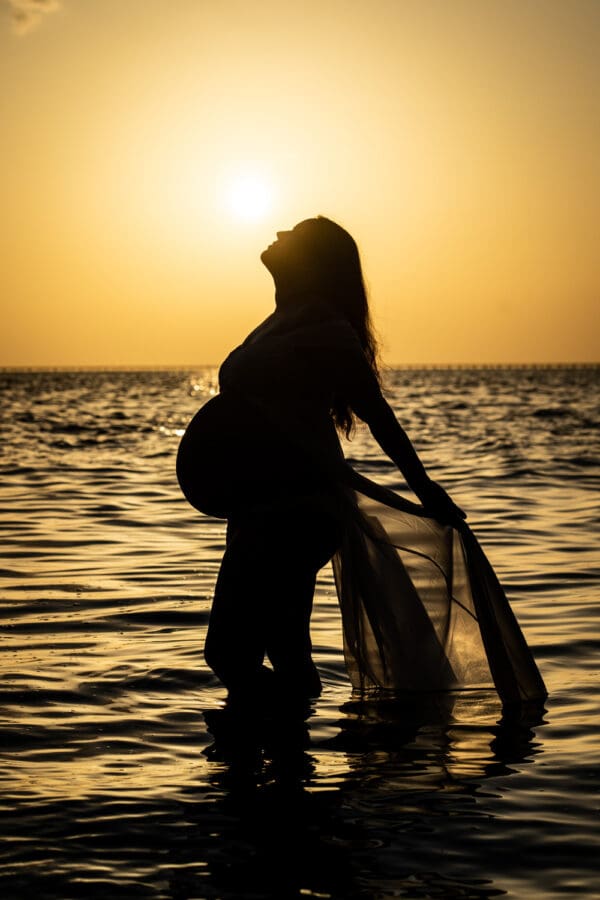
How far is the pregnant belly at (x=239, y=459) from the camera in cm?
493

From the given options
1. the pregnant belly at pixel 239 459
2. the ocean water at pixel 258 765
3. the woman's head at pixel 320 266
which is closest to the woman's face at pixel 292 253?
the woman's head at pixel 320 266

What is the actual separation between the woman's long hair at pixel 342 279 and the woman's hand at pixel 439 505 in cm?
39

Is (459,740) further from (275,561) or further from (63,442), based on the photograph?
(63,442)

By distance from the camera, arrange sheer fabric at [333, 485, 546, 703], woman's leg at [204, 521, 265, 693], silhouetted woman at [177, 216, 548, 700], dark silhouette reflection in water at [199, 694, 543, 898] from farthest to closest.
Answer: sheer fabric at [333, 485, 546, 703] → woman's leg at [204, 521, 265, 693] → silhouetted woman at [177, 216, 548, 700] → dark silhouette reflection in water at [199, 694, 543, 898]

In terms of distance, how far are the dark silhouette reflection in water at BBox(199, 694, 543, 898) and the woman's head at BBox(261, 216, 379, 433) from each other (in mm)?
1349

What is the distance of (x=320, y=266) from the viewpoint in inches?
196

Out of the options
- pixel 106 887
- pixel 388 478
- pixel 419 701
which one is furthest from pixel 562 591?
pixel 388 478

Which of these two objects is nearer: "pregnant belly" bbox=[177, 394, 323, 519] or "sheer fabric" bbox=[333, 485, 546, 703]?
"pregnant belly" bbox=[177, 394, 323, 519]

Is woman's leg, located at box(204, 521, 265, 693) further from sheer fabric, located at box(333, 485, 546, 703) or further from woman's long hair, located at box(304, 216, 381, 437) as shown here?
woman's long hair, located at box(304, 216, 381, 437)

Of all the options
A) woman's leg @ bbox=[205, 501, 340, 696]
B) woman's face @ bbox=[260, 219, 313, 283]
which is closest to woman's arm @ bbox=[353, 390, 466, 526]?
woman's leg @ bbox=[205, 501, 340, 696]

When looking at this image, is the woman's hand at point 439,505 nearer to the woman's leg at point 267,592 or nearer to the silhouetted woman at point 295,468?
the silhouetted woman at point 295,468

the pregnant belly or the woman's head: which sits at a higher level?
the woman's head

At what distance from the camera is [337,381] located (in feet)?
16.1

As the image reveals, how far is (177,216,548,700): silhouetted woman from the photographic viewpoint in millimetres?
4910
